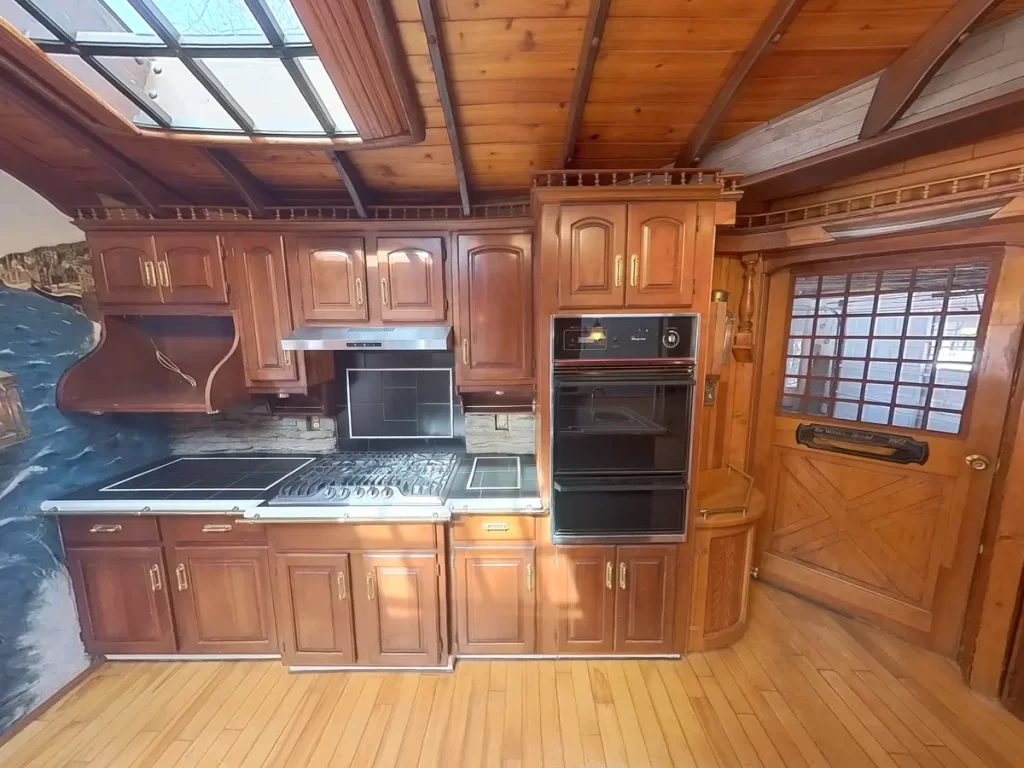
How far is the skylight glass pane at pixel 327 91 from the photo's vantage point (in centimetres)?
151

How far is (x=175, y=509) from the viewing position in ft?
6.46

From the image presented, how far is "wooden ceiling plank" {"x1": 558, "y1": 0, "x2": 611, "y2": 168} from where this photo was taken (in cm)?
131

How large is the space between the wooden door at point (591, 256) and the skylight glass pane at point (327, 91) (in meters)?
1.03

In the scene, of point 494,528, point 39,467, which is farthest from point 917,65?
point 39,467

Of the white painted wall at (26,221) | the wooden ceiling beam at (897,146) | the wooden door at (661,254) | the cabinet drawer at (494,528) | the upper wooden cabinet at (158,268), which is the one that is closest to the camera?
the wooden ceiling beam at (897,146)

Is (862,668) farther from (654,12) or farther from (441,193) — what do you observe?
(441,193)

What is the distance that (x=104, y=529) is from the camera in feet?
6.53

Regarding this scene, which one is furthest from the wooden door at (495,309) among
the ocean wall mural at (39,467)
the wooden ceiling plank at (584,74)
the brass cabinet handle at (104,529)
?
the ocean wall mural at (39,467)

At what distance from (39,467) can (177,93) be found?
189cm

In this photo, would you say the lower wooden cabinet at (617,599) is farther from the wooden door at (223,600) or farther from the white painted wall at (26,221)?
the white painted wall at (26,221)

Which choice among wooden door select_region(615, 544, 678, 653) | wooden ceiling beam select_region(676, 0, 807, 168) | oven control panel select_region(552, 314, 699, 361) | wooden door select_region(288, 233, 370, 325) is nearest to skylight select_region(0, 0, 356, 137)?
wooden door select_region(288, 233, 370, 325)

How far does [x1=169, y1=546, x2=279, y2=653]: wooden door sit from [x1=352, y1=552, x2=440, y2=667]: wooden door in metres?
0.51

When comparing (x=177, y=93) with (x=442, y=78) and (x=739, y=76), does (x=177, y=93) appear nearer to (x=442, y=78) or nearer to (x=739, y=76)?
(x=442, y=78)

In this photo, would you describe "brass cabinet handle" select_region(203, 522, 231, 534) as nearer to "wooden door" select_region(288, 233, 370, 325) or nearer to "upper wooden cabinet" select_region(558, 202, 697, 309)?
"wooden door" select_region(288, 233, 370, 325)
